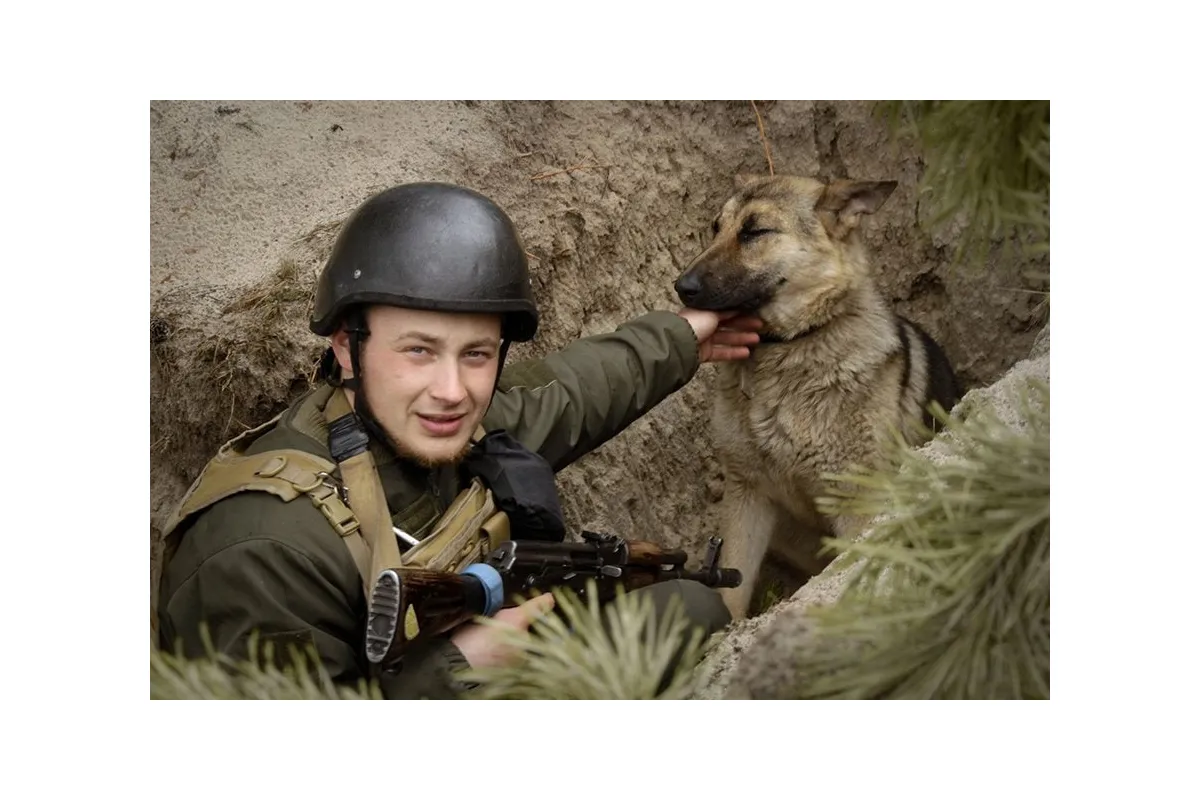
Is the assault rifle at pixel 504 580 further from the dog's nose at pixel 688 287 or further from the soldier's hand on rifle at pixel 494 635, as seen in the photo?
the dog's nose at pixel 688 287

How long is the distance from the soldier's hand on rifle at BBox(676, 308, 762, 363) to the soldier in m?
0.77

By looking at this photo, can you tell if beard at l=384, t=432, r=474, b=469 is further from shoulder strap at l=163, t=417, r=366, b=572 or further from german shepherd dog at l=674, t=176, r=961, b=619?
german shepherd dog at l=674, t=176, r=961, b=619

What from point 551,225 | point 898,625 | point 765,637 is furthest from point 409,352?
point 551,225

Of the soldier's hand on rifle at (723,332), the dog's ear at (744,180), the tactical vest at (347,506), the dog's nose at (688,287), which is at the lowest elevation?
the tactical vest at (347,506)

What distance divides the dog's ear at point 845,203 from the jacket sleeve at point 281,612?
2.08 meters

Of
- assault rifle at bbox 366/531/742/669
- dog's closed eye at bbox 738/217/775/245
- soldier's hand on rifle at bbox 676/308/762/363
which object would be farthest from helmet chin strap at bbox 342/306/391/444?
dog's closed eye at bbox 738/217/775/245

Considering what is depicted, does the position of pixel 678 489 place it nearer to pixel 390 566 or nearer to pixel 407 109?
pixel 407 109

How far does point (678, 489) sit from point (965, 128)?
8.11 feet

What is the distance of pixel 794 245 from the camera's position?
13.3ft

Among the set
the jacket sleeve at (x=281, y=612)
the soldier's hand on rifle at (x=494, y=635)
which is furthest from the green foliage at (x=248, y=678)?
the soldier's hand on rifle at (x=494, y=635)

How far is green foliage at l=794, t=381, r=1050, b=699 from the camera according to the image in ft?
7.43

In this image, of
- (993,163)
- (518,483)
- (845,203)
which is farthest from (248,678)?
(845,203)

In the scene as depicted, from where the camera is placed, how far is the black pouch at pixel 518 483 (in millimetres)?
3053

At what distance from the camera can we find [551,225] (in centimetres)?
437
